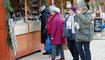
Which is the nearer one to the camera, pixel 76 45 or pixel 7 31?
pixel 76 45

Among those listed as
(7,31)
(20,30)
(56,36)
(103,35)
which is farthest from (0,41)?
(103,35)

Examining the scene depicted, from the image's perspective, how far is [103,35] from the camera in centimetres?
1305

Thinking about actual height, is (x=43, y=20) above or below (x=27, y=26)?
above

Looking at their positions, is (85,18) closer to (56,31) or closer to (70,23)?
(70,23)

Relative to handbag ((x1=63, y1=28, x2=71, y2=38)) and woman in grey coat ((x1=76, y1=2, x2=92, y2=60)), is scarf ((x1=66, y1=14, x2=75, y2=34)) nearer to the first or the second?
handbag ((x1=63, y1=28, x2=71, y2=38))

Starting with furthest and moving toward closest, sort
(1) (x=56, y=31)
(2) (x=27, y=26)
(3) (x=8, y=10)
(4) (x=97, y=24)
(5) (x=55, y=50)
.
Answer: (4) (x=97, y=24) < (2) (x=27, y=26) < (5) (x=55, y=50) < (1) (x=56, y=31) < (3) (x=8, y=10)

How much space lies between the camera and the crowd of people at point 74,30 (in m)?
5.96

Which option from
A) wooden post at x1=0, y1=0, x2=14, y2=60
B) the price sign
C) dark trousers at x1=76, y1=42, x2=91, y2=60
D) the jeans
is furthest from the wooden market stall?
the price sign

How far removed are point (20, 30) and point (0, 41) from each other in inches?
34.2

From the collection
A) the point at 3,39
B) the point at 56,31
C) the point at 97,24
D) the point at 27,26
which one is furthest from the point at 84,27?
the point at 97,24

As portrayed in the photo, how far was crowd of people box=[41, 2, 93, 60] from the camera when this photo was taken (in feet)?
19.6

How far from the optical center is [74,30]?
260 inches

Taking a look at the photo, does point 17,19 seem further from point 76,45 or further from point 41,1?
point 76,45

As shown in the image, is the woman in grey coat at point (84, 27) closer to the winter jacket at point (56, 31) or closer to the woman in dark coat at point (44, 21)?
the winter jacket at point (56, 31)
